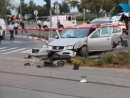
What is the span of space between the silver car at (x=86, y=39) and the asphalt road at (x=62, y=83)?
7.60ft

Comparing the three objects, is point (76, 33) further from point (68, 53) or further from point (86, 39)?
point (68, 53)

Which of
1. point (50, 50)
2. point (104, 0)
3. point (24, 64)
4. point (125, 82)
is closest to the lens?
point (125, 82)

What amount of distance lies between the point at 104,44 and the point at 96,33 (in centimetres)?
66

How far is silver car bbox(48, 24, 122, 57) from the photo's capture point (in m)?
13.4

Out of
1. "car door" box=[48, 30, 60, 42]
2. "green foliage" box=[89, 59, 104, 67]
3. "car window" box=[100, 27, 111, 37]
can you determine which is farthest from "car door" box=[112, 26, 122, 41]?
"green foliage" box=[89, 59, 104, 67]

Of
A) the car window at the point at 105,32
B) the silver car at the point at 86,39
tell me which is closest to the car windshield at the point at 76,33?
the silver car at the point at 86,39

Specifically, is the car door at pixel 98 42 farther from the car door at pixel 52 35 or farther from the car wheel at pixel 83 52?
the car door at pixel 52 35

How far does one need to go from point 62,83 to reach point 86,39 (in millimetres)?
5951

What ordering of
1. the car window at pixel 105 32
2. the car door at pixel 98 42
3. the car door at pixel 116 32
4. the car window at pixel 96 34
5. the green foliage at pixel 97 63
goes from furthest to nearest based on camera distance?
the car door at pixel 116 32, the car window at pixel 105 32, the car window at pixel 96 34, the car door at pixel 98 42, the green foliage at pixel 97 63

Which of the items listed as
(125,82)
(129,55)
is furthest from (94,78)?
(129,55)

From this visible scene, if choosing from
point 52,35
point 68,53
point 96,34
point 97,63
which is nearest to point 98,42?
point 96,34

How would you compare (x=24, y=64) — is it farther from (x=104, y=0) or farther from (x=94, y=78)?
(x=104, y=0)

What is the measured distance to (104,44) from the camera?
14.3m

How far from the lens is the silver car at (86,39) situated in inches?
526
